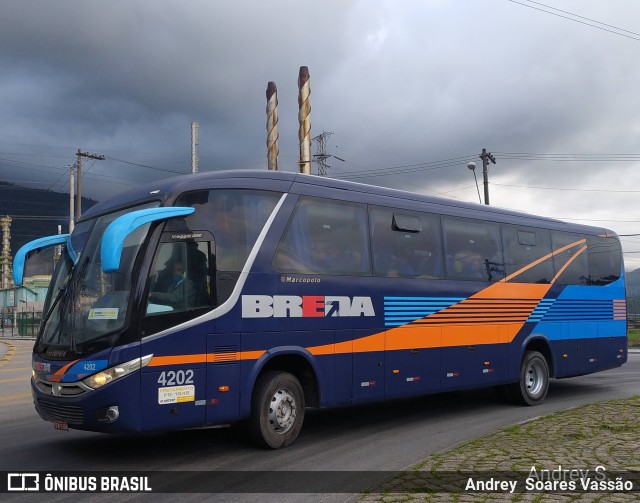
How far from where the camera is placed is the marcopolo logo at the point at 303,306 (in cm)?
820

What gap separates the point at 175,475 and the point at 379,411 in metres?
5.34

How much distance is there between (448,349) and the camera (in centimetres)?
1104

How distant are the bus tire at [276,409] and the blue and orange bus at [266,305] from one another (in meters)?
0.02

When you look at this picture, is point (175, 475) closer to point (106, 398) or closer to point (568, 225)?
point (106, 398)

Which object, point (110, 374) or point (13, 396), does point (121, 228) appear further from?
point (13, 396)

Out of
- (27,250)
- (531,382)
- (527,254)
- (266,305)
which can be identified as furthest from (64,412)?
(527,254)

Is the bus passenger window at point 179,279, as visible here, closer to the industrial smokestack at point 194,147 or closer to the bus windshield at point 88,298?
the bus windshield at point 88,298

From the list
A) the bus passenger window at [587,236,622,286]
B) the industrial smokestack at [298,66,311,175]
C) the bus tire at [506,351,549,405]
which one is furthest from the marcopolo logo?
the industrial smokestack at [298,66,311,175]

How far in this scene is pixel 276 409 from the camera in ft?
27.3

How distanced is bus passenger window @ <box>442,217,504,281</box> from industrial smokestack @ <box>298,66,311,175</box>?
1902cm

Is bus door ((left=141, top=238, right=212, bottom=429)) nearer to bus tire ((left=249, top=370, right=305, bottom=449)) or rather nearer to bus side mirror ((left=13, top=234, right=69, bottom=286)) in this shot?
bus tire ((left=249, top=370, right=305, bottom=449))

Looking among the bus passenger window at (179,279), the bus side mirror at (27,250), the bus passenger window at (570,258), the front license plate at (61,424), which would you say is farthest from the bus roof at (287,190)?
the front license plate at (61,424)

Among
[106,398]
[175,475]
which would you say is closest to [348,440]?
[175,475]

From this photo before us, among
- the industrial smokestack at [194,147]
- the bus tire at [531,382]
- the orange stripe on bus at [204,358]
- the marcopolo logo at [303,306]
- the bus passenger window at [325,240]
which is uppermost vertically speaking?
the industrial smokestack at [194,147]
